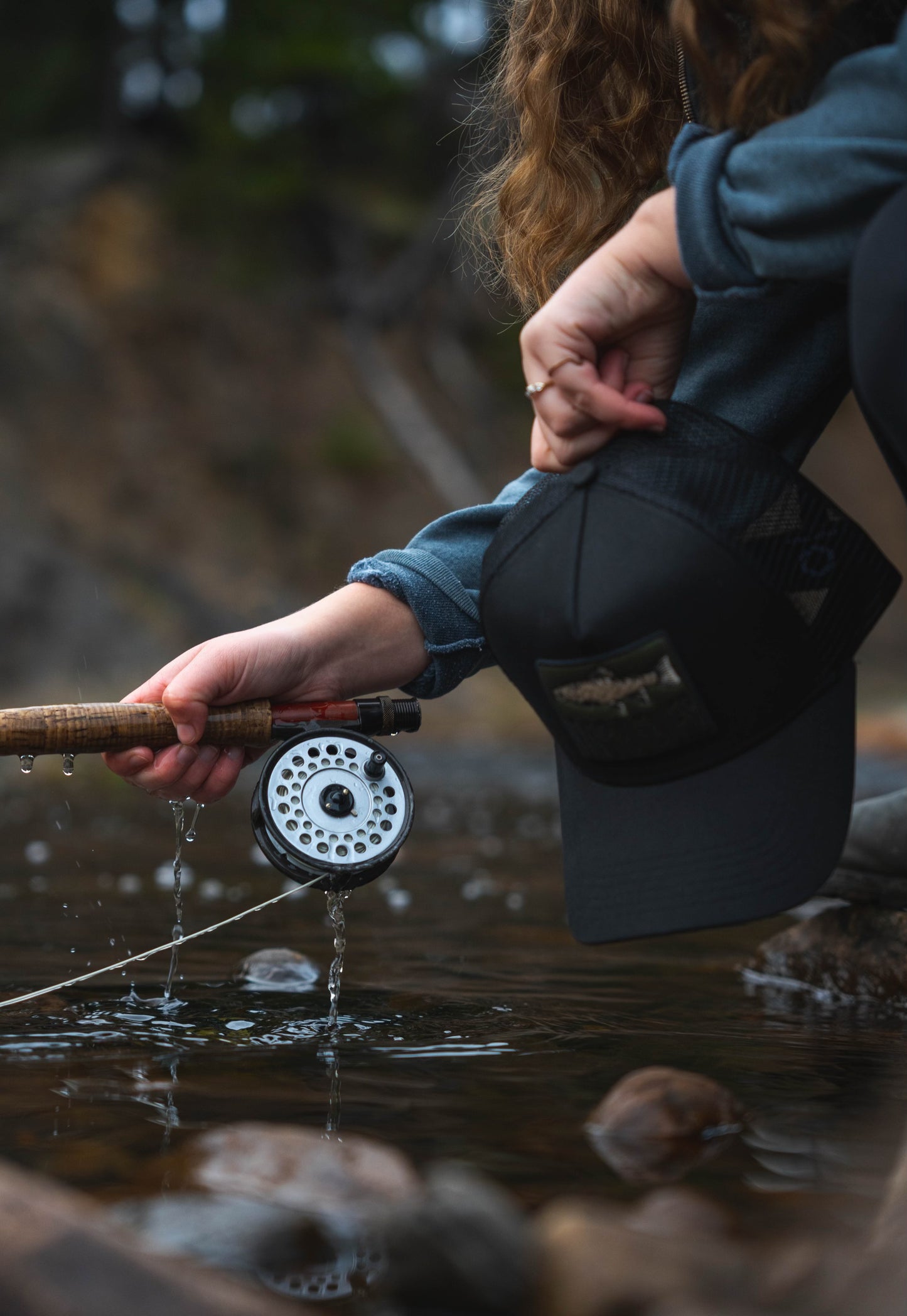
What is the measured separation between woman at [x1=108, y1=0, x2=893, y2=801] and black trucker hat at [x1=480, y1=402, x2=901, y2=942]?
11.8 inches

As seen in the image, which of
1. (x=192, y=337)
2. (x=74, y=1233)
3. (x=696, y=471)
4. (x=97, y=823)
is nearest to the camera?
(x=74, y=1233)

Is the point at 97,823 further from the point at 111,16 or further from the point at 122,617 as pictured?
the point at 111,16

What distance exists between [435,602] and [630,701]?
550 mm

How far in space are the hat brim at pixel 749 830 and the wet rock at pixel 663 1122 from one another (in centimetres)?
19

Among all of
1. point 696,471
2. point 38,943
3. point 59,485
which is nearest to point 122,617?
point 59,485

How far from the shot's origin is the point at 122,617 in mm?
11227

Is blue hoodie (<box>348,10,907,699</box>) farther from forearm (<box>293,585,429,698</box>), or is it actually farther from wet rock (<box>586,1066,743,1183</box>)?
wet rock (<box>586,1066,743,1183</box>)

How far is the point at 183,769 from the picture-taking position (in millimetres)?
2010

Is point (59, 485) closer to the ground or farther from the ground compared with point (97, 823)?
farther from the ground

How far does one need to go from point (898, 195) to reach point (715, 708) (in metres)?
0.56

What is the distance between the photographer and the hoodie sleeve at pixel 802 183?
1.41 m

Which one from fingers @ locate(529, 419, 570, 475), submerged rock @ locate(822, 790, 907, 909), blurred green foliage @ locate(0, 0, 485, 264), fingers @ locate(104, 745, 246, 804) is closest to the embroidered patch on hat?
fingers @ locate(529, 419, 570, 475)

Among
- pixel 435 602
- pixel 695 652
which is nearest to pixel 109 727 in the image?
pixel 435 602

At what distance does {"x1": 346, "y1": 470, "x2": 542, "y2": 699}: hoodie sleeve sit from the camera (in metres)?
2.01
